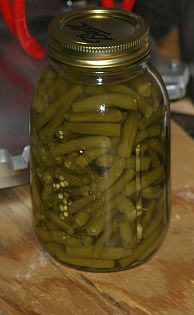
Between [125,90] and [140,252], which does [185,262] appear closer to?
[140,252]

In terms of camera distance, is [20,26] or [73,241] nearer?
[73,241]

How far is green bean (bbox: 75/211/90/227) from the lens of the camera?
604 millimetres

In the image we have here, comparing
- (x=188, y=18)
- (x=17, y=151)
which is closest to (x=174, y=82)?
(x=188, y=18)

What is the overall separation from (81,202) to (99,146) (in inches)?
1.7

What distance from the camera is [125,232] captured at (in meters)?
0.61

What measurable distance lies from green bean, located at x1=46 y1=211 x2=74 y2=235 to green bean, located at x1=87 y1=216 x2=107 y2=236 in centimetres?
1

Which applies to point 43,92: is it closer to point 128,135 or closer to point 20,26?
point 128,135

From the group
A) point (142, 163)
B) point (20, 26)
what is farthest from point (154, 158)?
point (20, 26)

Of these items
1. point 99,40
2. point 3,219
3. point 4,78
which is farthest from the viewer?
point 4,78

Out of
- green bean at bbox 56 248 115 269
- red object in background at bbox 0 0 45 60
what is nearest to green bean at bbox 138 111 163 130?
green bean at bbox 56 248 115 269

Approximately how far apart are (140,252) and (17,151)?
0.48 feet

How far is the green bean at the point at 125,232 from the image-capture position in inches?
24.0

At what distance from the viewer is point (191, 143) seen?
0.77 m

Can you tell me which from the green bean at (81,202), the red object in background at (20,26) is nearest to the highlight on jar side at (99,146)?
the green bean at (81,202)
